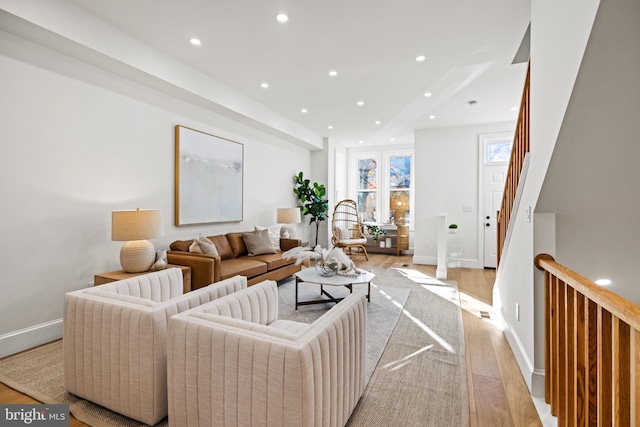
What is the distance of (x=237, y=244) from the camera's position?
182 inches

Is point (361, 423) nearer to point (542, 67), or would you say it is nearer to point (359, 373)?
point (359, 373)

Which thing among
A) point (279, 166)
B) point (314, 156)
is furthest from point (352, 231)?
point (279, 166)

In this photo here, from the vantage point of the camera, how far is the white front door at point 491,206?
20.0ft

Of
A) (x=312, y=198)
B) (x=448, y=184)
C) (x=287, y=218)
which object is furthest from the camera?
(x=312, y=198)

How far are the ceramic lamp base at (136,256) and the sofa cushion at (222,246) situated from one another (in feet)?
4.02

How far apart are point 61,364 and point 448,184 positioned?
20.8 feet

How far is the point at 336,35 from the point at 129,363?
9.89 ft

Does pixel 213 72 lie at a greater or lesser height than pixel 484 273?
greater

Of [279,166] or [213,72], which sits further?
[279,166]

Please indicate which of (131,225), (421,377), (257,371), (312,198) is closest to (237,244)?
(131,225)

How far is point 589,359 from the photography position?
4.24 ft

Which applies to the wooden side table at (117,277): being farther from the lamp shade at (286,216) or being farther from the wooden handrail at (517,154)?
the wooden handrail at (517,154)

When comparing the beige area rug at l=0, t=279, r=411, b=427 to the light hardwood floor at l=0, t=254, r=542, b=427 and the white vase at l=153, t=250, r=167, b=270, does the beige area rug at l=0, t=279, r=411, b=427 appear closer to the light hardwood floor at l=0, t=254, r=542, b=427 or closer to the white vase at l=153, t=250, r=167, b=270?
the light hardwood floor at l=0, t=254, r=542, b=427

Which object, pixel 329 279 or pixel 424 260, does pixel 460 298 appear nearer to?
pixel 329 279
